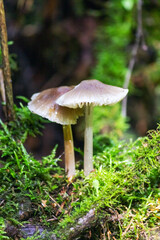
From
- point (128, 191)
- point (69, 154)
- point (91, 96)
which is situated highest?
point (91, 96)

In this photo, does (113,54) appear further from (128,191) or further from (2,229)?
(2,229)

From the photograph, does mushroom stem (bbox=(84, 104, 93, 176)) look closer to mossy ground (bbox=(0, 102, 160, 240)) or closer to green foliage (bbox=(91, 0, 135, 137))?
mossy ground (bbox=(0, 102, 160, 240))

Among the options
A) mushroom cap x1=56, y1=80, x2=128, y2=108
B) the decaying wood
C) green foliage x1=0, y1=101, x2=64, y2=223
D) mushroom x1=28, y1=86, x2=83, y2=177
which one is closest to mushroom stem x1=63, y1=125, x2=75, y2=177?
mushroom x1=28, y1=86, x2=83, y2=177

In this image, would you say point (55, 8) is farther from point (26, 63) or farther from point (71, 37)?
point (26, 63)

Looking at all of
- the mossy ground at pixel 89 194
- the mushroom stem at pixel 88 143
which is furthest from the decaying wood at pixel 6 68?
the mushroom stem at pixel 88 143

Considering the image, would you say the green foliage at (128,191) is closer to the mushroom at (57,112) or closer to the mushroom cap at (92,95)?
the mushroom at (57,112)

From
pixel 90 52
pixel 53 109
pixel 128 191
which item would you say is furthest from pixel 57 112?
pixel 90 52
